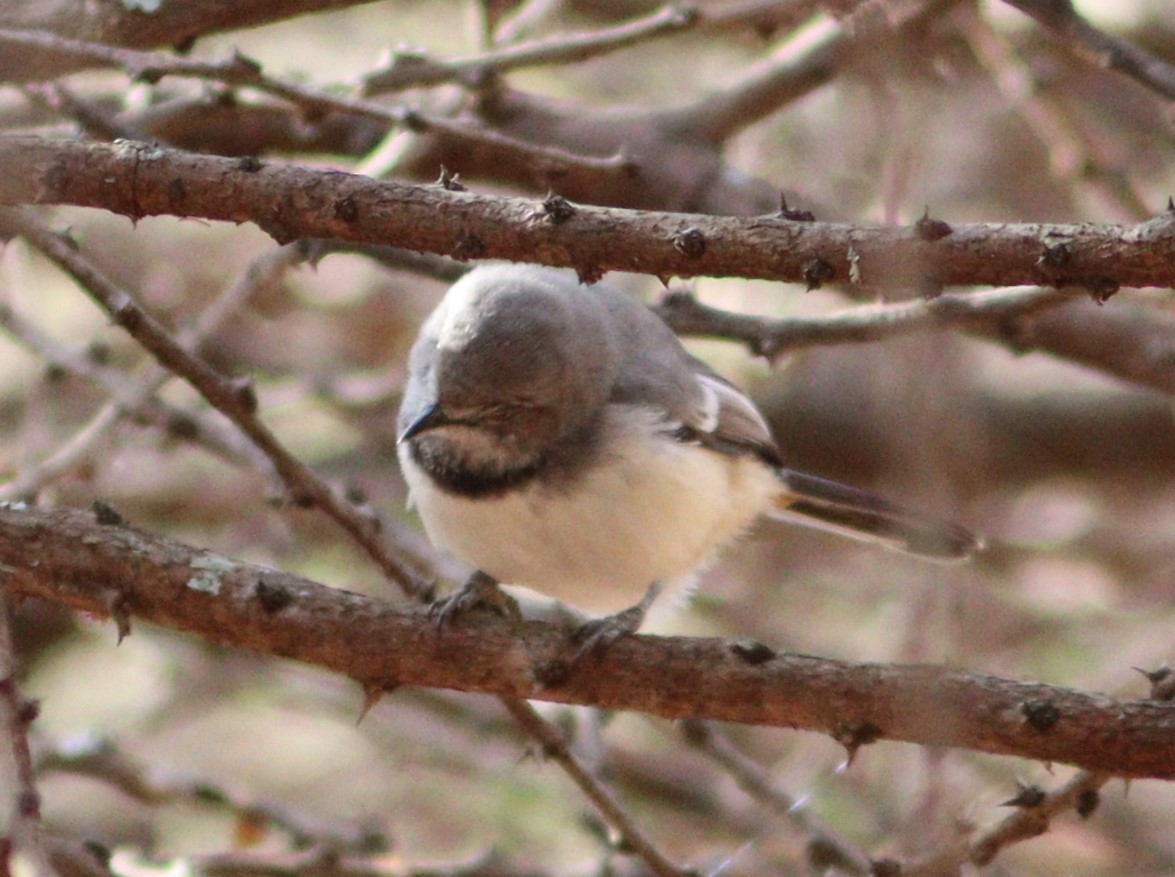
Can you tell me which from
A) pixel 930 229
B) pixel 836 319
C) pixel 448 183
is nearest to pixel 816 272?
pixel 930 229

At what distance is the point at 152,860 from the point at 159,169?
2485 millimetres

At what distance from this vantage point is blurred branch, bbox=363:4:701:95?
407 cm

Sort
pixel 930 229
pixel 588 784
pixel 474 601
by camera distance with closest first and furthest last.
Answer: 1. pixel 930 229
2. pixel 588 784
3. pixel 474 601

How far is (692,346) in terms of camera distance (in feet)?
25.4

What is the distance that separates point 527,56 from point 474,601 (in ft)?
5.12

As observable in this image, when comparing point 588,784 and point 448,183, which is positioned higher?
point 448,183

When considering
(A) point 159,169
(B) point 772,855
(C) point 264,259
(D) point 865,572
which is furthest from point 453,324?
(D) point 865,572

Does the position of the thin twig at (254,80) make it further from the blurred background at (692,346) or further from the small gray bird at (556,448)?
the small gray bird at (556,448)

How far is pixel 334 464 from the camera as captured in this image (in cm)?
722

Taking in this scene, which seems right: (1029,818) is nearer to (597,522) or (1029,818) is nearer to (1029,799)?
(1029,799)

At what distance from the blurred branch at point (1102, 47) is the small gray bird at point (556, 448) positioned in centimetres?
129

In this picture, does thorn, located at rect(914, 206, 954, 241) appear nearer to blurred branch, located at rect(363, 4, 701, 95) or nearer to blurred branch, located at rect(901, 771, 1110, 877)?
blurred branch, located at rect(901, 771, 1110, 877)

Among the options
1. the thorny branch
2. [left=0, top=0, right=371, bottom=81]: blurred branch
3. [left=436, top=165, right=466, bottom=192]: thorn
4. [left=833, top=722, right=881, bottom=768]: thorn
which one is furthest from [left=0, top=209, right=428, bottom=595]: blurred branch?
[left=833, top=722, right=881, bottom=768]: thorn

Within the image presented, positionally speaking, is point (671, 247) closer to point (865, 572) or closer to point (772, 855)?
point (772, 855)
